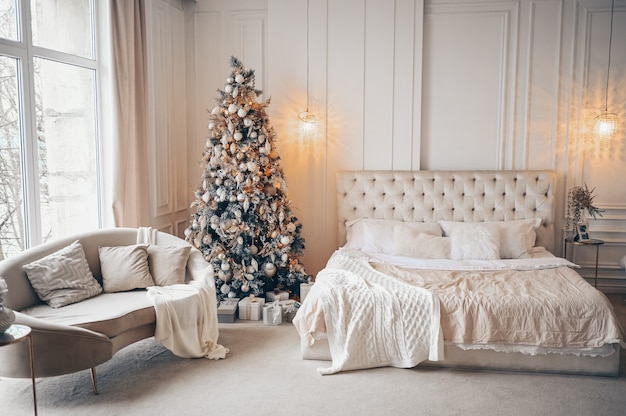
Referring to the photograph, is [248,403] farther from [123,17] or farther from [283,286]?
[123,17]

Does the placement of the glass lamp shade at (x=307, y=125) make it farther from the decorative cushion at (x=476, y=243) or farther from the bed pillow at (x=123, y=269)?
the bed pillow at (x=123, y=269)

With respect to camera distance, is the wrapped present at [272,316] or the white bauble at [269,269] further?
the white bauble at [269,269]

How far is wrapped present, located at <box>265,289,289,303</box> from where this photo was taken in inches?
190

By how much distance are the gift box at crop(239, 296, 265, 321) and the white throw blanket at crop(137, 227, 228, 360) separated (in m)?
0.73

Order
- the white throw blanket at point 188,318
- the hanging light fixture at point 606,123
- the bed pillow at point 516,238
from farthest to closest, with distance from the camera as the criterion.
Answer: the hanging light fixture at point 606,123 → the bed pillow at point 516,238 → the white throw blanket at point 188,318

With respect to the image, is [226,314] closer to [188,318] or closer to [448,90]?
[188,318]

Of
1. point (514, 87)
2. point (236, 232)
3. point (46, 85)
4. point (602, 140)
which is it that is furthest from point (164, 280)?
point (602, 140)

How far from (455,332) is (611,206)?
2.78 meters

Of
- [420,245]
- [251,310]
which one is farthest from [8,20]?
[420,245]

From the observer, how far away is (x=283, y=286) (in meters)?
5.08

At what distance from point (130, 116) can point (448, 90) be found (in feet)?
9.87

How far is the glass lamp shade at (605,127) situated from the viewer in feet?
16.4

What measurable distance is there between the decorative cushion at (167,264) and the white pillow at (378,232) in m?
1.65

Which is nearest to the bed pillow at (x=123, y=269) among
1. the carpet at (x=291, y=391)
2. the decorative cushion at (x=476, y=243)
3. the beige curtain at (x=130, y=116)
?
the carpet at (x=291, y=391)
